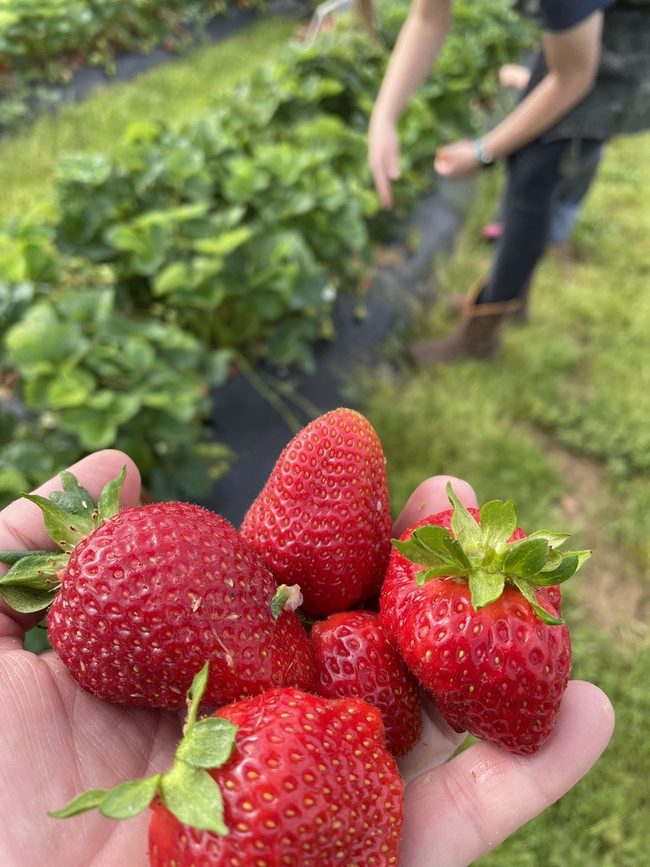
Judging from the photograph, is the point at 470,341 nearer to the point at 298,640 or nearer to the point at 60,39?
the point at 298,640

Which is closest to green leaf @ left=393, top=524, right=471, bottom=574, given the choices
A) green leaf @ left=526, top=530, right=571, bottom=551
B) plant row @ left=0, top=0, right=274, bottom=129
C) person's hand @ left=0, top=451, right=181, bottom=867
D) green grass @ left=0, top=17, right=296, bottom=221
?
green leaf @ left=526, top=530, right=571, bottom=551

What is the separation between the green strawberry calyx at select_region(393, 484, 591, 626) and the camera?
0.90 m

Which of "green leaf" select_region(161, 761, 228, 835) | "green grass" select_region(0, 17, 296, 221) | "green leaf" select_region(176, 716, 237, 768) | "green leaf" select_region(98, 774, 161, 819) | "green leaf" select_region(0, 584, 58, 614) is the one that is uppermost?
"green grass" select_region(0, 17, 296, 221)

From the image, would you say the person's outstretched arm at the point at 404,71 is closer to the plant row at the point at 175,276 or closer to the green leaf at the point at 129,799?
the plant row at the point at 175,276

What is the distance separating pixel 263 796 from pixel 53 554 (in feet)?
1.62

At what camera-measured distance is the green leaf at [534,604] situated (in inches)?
35.0

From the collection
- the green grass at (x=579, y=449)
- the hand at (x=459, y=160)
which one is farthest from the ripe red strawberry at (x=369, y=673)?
the hand at (x=459, y=160)

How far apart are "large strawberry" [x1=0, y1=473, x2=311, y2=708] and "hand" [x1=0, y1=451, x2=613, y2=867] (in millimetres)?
98

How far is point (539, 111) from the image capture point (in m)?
2.21

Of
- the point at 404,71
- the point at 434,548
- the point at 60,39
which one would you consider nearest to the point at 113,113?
the point at 60,39

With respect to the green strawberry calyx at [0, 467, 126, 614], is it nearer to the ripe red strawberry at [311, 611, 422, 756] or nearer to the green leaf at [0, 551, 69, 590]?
the green leaf at [0, 551, 69, 590]

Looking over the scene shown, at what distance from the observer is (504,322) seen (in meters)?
3.25

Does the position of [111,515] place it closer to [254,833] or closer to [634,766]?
[254,833]

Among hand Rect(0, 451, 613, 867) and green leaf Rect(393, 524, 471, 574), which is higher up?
green leaf Rect(393, 524, 471, 574)
